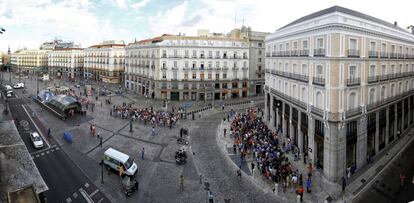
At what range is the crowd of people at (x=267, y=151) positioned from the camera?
25672 millimetres

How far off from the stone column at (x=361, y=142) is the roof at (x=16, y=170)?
2775 centimetres

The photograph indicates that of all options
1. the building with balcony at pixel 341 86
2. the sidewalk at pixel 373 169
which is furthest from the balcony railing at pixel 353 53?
the sidewalk at pixel 373 169

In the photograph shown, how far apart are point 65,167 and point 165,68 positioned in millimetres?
42350

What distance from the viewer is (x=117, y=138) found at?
1518 inches

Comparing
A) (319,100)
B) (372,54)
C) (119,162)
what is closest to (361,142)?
(319,100)

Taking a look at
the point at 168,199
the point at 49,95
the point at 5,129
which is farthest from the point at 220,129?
the point at 49,95

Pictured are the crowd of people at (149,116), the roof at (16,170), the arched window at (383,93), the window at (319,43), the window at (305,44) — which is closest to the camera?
the roof at (16,170)

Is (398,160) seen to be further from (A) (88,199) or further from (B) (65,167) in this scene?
(B) (65,167)

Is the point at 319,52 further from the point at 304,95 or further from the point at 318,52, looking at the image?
the point at 304,95

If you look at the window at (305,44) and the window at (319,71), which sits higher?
the window at (305,44)

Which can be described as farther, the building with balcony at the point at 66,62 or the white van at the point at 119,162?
the building with balcony at the point at 66,62

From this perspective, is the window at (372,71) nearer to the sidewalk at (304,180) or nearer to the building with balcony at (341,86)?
the building with balcony at (341,86)

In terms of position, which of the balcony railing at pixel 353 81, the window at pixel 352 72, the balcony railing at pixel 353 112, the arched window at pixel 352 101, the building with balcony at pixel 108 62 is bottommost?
the balcony railing at pixel 353 112

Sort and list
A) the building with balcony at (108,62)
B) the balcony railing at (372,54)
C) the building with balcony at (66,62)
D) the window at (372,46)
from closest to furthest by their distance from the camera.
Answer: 1. the balcony railing at (372,54)
2. the window at (372,46)
3. the building with balcony at (108,62)
4. the building with balcony at (66,62)
